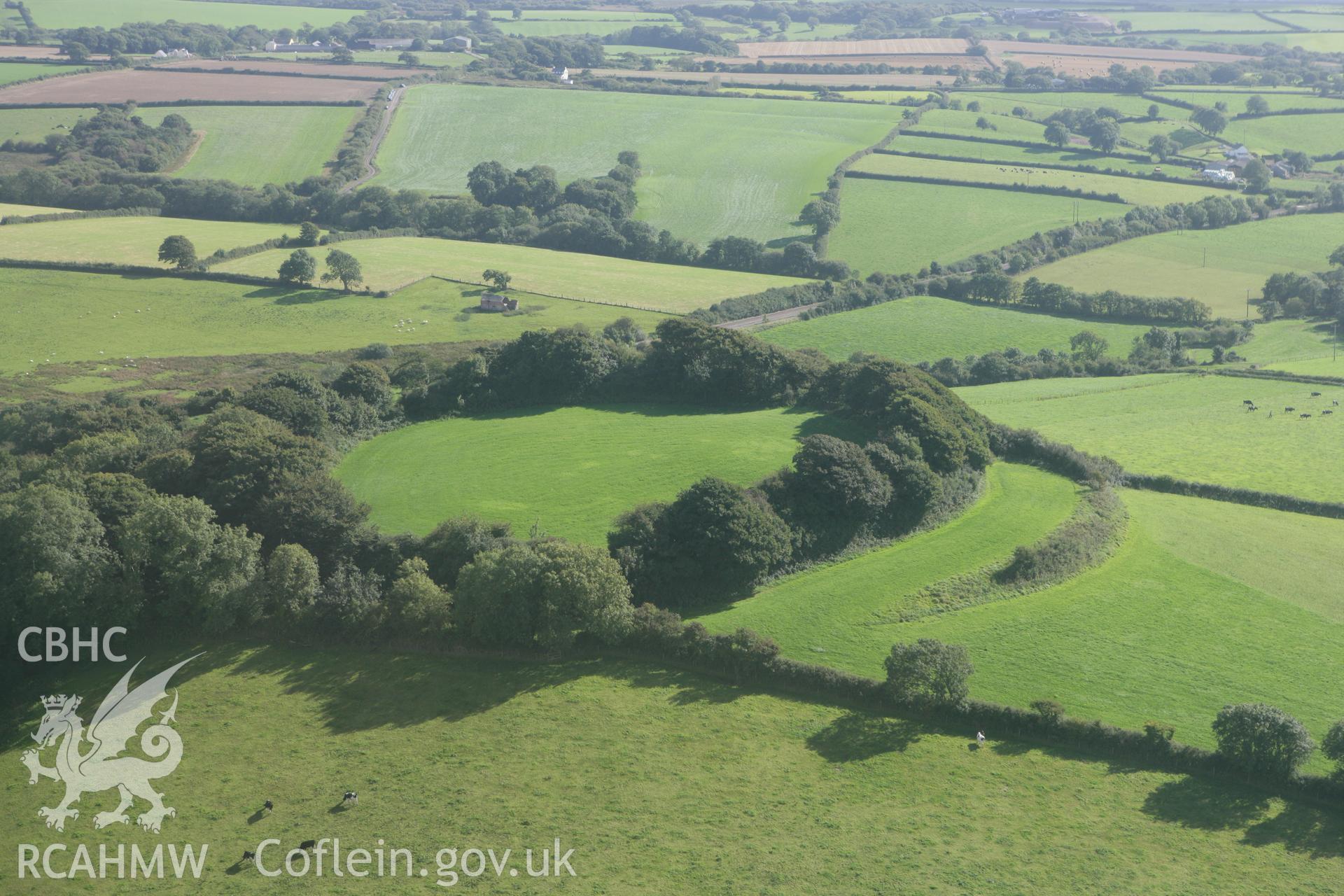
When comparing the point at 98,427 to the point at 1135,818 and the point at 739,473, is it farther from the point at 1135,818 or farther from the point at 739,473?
the point at 1135,818

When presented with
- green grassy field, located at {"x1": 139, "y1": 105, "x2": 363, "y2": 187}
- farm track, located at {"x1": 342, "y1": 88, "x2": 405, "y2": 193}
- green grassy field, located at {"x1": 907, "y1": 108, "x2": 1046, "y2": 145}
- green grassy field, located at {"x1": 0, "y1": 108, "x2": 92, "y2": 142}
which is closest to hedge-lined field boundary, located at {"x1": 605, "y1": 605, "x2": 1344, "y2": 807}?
farm track, located at {"x1": 342, "y1": 88, "x2": 405, "y2": 193}

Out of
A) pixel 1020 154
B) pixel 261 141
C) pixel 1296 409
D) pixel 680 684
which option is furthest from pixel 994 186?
pixel 680 684

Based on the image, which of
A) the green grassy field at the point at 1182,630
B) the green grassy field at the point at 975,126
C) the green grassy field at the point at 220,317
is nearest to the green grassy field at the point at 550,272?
the green grassy field at the point at 220,317

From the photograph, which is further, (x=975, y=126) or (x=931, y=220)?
(x=975, y=126)

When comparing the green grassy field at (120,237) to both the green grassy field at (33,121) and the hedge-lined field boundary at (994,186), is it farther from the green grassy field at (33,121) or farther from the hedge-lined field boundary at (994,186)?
the hedge-lined field boundary at (994,186)

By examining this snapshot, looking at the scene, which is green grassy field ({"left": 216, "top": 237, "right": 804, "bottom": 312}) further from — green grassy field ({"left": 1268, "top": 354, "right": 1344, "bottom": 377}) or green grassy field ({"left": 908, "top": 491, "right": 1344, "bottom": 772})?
green grassy field ({"left": 908, "top": 491, "right": 1344, "bottom": 772})

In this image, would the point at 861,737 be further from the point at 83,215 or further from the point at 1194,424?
the point at 83,215
